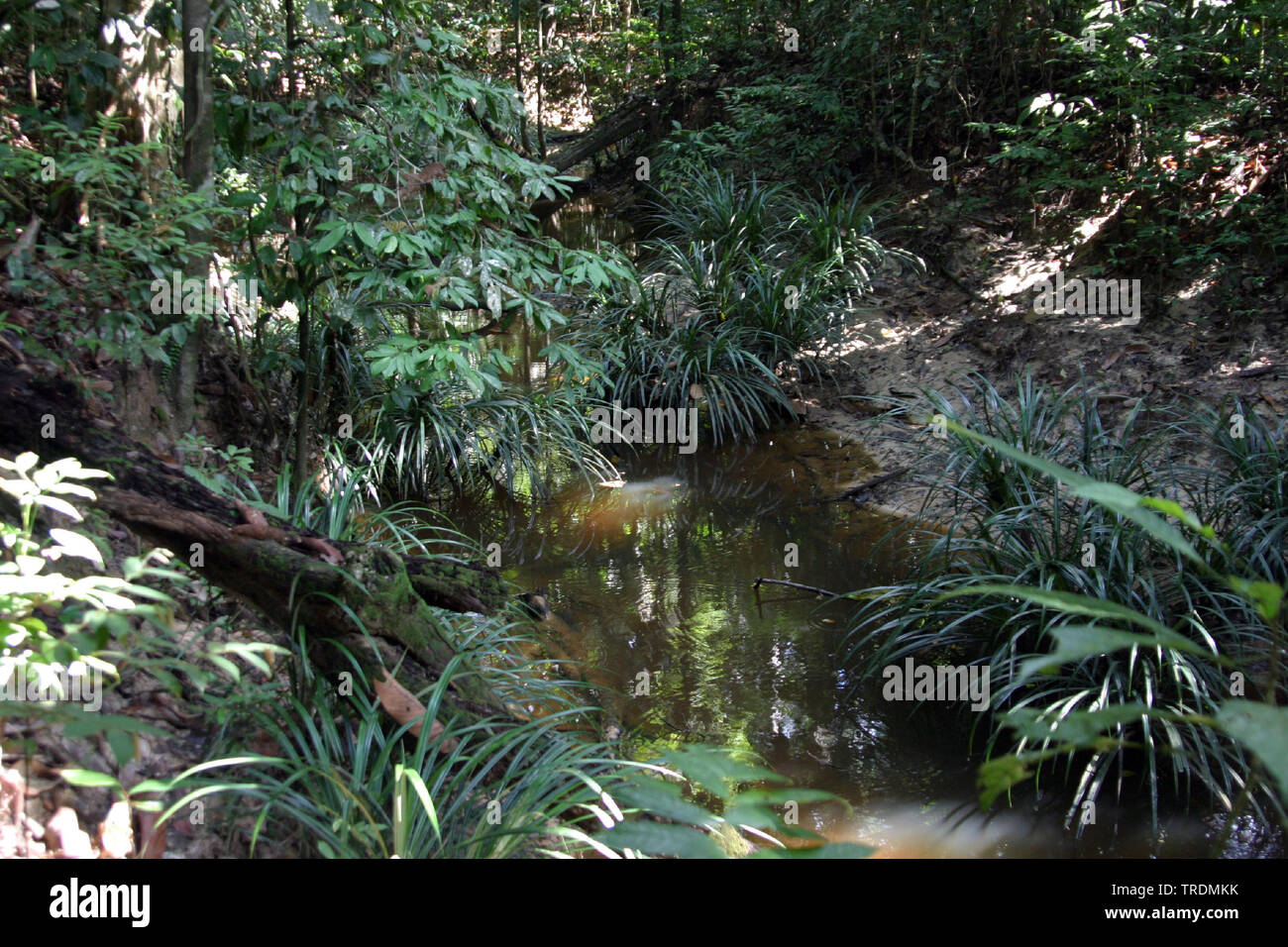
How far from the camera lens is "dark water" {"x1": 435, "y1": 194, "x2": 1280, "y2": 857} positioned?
2.79m

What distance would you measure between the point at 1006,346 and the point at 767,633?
3.39 m

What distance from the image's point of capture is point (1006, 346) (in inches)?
245

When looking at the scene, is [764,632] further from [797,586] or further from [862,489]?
[862,489]

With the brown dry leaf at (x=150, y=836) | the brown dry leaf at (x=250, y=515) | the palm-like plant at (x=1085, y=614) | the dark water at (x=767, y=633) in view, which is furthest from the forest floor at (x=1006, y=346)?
the brown dry leaf at (x=150, y=836)

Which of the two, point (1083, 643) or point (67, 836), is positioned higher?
point (1083, 643)

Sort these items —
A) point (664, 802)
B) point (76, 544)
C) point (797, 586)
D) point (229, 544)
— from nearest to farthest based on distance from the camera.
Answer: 1. point (664, 802)
2. point (76, 544)
3. point (229, 544)
4. point (797, 586)

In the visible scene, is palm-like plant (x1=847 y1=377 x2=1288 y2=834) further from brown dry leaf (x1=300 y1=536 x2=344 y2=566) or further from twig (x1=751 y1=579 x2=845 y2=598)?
brown dry leaf (x1=300 y1=536 x2=344 y2=566)

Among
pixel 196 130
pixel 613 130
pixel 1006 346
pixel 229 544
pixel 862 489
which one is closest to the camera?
pixel 229 544

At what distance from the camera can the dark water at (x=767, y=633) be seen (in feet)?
9.16

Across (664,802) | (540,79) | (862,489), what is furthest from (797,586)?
(540,79)

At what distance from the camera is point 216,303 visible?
3.57 m

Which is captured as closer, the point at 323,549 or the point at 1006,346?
the point at 323,549

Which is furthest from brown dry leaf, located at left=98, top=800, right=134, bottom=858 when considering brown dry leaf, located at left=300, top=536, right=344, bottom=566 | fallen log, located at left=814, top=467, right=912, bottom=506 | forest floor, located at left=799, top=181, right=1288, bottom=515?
fallen log, located at left=814, top=467, right=912, bottom=506

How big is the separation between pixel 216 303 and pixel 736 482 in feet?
10.8
